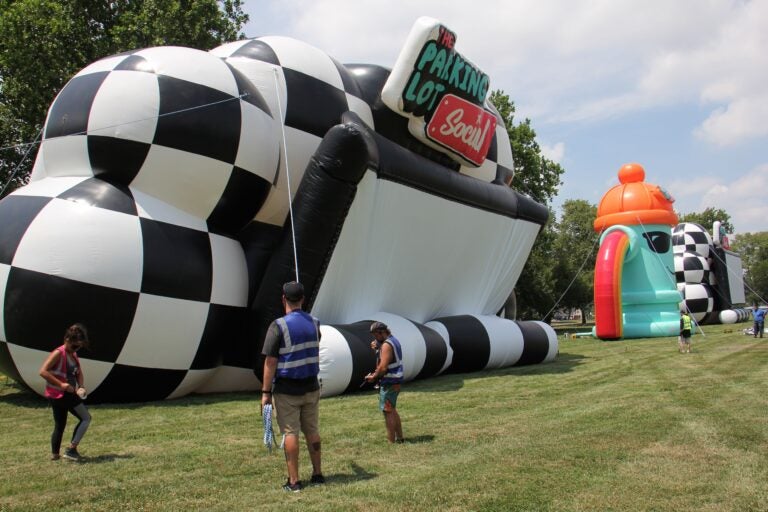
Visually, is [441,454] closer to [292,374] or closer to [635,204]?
[292,374]

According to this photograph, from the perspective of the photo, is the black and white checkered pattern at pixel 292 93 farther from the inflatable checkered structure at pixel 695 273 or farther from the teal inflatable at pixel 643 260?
the inflatable checkered structure at pixel 695 273

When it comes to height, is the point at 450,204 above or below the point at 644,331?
above

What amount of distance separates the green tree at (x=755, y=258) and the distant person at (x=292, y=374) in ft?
232

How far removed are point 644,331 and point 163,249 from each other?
15262mm

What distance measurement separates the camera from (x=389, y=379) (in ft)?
17.8

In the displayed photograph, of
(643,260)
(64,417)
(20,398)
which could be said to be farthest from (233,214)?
(643,260)

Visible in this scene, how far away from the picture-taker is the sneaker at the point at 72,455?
4.73m

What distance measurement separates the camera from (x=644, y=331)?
18.6 metres

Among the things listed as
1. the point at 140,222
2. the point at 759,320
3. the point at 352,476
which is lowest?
the point at 352,476

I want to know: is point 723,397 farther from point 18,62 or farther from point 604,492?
point 18,62

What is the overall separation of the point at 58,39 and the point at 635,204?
1612cm

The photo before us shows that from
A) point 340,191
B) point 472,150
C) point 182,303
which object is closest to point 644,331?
point 472,150

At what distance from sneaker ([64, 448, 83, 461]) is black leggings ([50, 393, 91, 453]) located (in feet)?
0.21

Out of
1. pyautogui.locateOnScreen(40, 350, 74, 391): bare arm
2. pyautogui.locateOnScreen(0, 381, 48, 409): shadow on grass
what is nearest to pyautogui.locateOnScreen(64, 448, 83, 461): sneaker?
pyautogui.locateOnScreen(40, 350, 74, 391): bare arm
